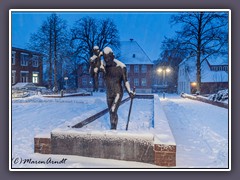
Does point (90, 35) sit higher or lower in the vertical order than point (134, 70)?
higher

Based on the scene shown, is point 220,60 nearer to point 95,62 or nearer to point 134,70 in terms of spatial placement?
point 134,70

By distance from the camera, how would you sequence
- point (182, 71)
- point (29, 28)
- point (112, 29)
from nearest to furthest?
point (29, 28) → point (112, 29) → point (182, 71)

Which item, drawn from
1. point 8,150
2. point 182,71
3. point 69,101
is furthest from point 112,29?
point 69,101

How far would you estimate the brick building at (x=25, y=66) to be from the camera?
4031 mm

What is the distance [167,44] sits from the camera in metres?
5.88

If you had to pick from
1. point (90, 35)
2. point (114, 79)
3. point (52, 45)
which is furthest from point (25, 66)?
point (114, 79)

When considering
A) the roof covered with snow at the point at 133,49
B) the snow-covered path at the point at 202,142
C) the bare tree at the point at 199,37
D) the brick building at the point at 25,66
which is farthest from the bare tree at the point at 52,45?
the snow-covered path at the point at 202,142

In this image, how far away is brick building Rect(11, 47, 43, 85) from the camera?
403 centimetres

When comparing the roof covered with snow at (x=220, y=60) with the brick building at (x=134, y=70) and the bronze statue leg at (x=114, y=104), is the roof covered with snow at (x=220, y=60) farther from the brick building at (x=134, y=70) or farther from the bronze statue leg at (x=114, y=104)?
the bronze statue leg at (x=114, y=104)

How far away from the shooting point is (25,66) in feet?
14.1

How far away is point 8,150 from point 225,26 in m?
4.21

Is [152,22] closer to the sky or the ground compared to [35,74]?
closer to the sky

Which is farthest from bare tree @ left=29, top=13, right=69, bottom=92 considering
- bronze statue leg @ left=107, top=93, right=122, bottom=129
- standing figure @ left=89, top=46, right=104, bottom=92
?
bronze statue leg @ left=107, top=93, right=122, bottom=129
